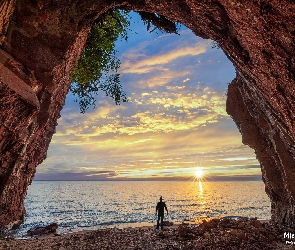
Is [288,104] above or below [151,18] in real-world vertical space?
below

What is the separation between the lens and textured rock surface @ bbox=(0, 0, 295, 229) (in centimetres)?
582

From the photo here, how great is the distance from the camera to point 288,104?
21.3ft

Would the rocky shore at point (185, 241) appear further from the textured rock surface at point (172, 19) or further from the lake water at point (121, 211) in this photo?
the lake water at point (121, 211)

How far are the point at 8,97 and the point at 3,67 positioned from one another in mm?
1330

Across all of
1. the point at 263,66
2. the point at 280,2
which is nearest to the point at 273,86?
the point at 263,66

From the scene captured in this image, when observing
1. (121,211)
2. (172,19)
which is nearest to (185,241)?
(172,19)

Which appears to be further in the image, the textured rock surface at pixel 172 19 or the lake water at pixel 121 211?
the lake water at pixel 121 211

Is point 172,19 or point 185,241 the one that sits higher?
point 172,19

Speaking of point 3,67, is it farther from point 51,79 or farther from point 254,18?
point 254,18

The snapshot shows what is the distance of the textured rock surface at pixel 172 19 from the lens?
5.82 m

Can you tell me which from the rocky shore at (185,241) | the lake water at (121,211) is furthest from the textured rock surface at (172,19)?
the lake water at (121,211)

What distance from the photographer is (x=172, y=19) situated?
11.8 metres

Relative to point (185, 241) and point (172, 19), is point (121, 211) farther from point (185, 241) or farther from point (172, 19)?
point (172, 19)

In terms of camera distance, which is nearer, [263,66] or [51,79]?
[263,66]
